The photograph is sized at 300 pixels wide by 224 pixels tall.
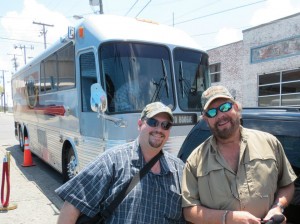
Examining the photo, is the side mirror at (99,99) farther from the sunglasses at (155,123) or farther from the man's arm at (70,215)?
the man's arm at (70,215)

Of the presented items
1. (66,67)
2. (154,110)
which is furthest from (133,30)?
(154,110)

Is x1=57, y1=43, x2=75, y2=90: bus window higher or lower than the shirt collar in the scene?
higher

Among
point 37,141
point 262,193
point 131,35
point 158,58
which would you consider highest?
point 131,35

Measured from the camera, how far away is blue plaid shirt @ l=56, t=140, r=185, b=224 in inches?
78.7

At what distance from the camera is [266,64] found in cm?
1731

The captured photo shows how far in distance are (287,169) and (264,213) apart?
32 centimetres

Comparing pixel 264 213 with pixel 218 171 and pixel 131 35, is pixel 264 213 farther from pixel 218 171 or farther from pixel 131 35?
pixel 131 35

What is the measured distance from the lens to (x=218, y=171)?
1.97 metres

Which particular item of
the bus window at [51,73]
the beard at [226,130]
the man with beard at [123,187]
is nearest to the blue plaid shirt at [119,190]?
the man with beard at [123,187]

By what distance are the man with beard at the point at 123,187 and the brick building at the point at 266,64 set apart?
44.5 ft

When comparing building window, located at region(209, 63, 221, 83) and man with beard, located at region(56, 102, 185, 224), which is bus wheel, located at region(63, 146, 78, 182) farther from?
building window, located at region(209, 63, 221, 83)

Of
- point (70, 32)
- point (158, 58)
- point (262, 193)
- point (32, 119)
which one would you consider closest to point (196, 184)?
point (262, 193)

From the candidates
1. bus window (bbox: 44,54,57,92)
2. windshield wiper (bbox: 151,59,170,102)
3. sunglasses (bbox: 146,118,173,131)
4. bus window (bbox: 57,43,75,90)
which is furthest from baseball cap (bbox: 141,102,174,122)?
bus window (bbox: 44,54,57,92)

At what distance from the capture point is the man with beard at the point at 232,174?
1.89 meters
